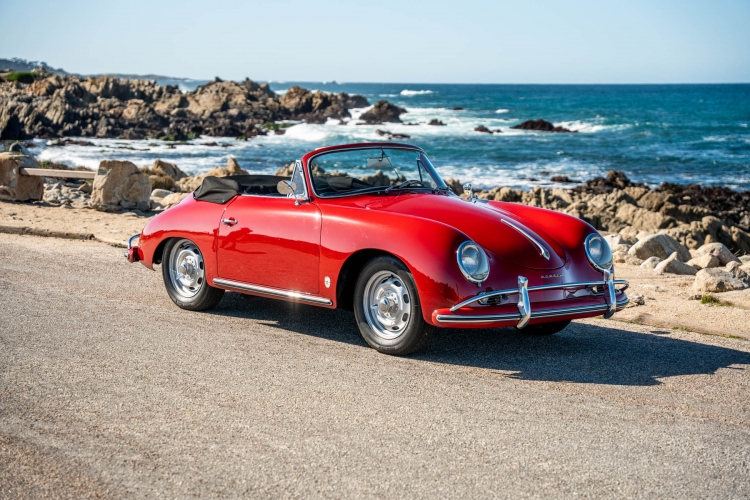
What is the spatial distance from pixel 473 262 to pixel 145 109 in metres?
62.9

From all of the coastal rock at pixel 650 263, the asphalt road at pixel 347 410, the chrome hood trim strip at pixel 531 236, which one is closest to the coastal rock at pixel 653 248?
the coastal rock at pixel 650 263

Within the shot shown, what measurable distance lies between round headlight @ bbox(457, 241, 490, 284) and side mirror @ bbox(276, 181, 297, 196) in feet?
5.72

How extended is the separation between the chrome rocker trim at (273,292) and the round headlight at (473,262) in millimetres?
1239

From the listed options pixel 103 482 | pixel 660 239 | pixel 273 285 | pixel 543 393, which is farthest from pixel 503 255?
pixel 660 239

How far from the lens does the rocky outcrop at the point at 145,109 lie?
54.2 m

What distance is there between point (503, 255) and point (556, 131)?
61.5m

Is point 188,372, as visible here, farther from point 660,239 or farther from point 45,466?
point 660,239

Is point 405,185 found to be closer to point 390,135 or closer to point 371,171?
point 371,171

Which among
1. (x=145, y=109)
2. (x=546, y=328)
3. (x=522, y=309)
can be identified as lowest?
(x=546, y=328)

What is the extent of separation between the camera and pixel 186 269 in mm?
7668

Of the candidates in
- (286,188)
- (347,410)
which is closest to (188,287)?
(286,188)

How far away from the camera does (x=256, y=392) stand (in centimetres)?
526

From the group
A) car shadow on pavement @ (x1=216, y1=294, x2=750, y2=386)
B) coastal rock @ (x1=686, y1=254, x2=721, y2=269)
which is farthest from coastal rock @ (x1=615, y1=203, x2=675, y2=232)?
car shadow on pavement @ (x1=216, y1=294, x2=750, y2=386)

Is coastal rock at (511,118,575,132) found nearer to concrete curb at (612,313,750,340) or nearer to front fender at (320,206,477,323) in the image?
concrete curb at (612,313,750,340)
